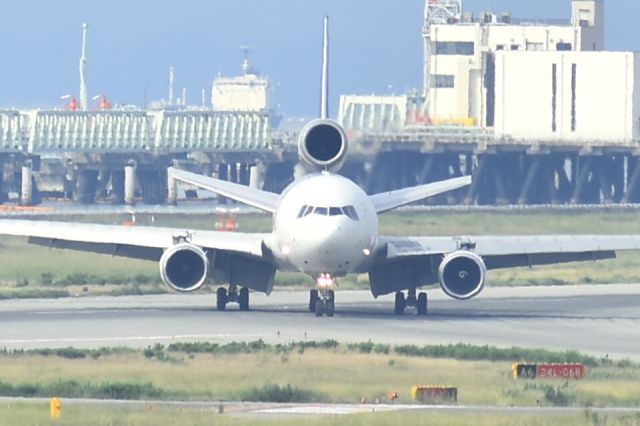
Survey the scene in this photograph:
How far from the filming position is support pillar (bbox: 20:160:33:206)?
15150 cm

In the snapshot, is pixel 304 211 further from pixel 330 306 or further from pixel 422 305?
pixel 422 305

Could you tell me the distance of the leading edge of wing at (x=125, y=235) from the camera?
54.4 m

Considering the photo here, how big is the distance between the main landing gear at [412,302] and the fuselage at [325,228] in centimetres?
282

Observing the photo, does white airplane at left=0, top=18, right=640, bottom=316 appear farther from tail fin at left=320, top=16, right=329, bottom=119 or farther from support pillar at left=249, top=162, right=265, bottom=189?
support pillar at left=249, top=162, right=265, bottom=189

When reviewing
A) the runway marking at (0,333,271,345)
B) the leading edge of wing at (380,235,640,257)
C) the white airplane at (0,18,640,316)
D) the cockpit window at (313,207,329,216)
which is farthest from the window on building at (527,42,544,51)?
the runway marking at (0,333,271,345)

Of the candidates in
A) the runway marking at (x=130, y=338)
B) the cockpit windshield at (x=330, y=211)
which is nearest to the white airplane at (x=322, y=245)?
the cockpit windshield at (x=330, y=211)

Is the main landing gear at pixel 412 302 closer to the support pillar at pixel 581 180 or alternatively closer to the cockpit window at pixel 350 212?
the cockpit window at pixel 350 212

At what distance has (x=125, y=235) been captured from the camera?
5512cm

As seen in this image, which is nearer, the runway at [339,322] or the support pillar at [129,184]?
the runway at [339,322]

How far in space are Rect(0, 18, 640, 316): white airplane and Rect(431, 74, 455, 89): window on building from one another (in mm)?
119979

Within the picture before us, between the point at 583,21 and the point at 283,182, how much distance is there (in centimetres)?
3327

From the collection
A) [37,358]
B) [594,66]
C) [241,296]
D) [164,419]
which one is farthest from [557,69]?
[164,419]

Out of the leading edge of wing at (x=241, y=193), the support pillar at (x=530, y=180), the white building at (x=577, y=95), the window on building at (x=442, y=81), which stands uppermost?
the window on building at (x=442, y=81)

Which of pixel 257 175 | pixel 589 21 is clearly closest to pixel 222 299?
pixel 257 175
